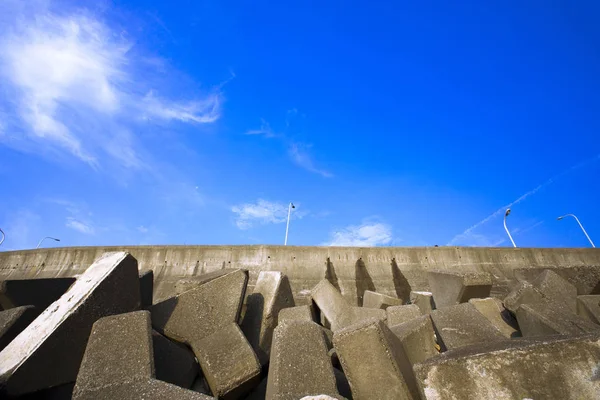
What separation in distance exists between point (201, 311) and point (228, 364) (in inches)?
31.8

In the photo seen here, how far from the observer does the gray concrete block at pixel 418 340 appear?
2.78 metres

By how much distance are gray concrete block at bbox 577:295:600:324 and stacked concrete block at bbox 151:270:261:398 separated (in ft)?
13.4

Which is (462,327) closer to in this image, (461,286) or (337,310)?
(461,286)

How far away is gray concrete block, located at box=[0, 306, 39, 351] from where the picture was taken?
2.98 metres

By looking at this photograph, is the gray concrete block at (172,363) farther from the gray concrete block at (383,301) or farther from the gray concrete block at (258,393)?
the gray concrete block at (383,301)

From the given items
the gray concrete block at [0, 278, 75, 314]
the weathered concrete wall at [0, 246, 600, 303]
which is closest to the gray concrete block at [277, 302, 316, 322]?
the gray concrete block at [0, 278, 75, 314]

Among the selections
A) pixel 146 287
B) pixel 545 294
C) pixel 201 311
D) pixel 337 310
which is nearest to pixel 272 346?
pixel 201 311

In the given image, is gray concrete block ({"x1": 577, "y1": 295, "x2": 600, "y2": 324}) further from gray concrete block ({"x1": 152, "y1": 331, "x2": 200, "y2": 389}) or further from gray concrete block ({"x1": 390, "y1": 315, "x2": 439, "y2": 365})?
gray concrete block ({"x1": 152, "y1": 331, "x2": 200, "y2": 389})

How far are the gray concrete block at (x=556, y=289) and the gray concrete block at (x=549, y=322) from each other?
1.12 m

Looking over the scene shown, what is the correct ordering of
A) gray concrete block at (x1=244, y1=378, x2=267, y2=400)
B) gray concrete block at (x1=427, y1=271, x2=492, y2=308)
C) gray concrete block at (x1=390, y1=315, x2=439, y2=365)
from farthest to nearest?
1. gray concrete block at (x1=427, y1=271, x2=492, y2=308)
2. gray concrete block at (x1=390, y1=315, x2=439, y2=365)
3. gray concrete block at (x1=244, y1=378, x2=267, y2=400)

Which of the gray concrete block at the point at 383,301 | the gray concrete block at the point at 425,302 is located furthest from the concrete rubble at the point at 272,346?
the gray concrete block at the point at 383,301

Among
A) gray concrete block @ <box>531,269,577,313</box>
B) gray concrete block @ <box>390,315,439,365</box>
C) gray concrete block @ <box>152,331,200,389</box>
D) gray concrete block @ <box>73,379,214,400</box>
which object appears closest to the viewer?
gray concrete block @ <box>73,379,214,400</box>

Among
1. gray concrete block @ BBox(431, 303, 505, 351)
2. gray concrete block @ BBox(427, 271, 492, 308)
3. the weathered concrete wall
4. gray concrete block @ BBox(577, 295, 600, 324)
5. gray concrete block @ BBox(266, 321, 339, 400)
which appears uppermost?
the weathered concrete wall

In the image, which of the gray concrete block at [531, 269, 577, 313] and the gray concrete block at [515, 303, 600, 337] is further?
the gray concrete block at [531, 269, 577, 313]
